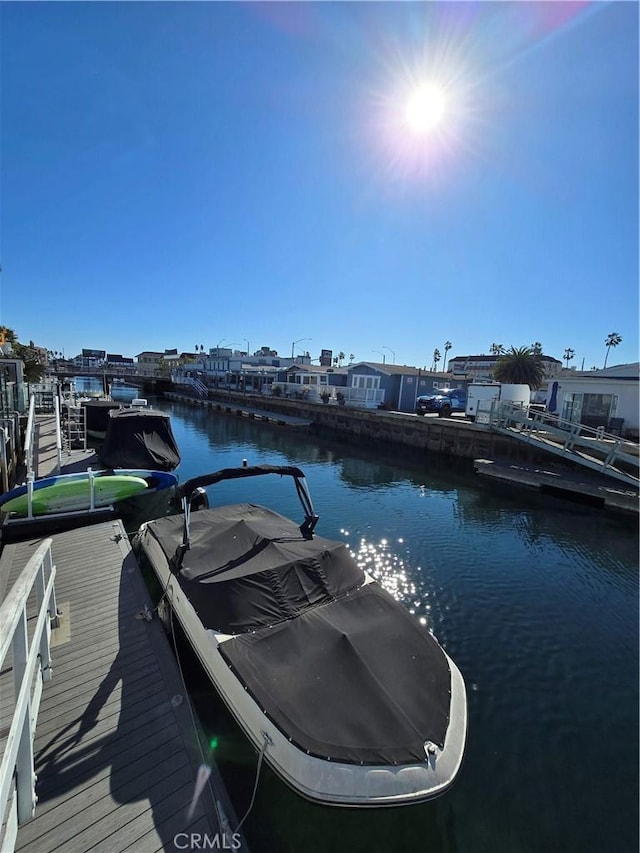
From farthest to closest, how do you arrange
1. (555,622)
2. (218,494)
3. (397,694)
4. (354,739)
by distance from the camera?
(218,494)
(555,622)
(397,694)
(354,739)

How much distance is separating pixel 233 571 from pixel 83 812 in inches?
109

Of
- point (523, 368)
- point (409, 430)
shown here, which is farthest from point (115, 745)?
point (523, 368)

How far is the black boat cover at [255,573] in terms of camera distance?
5.17 meters

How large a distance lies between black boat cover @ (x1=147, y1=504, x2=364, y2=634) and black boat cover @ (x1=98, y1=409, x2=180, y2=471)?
9277 millimetres

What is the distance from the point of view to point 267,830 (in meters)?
4.43

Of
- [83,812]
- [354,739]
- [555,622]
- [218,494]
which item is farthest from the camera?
[218,494]

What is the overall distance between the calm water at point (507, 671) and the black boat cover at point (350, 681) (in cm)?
123

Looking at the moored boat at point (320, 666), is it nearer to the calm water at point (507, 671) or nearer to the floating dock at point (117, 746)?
the floating dock at point (117, 746)

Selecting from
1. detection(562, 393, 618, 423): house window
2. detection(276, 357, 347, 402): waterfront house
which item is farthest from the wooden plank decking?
detection(276, 357, 347, 402): waterfront house

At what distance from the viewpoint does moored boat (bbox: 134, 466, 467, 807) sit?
142 inches

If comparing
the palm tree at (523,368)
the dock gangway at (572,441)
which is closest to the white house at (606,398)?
the dock gangway at (572,441)

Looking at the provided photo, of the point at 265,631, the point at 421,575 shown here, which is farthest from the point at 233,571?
the point at 421,575

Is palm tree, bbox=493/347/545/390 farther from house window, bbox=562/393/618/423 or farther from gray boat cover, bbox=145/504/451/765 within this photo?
gray boat cover, bbox=145/504/451/765

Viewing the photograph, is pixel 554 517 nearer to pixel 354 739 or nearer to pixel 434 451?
pixel 434 451
